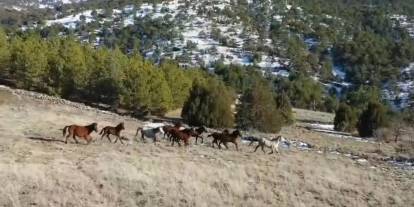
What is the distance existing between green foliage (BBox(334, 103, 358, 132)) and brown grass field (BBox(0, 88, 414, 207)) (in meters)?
36.1

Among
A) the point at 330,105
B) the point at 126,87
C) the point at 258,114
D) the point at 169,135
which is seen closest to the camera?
the point at 169,135

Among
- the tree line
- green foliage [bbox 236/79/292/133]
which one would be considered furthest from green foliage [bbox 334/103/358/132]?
green foliage [bbox 236/79/292/133]

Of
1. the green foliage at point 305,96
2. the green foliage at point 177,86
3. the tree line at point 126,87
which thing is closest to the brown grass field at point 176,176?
the tree line at point 126,87

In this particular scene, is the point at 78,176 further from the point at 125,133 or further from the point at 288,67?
the point at 288,67

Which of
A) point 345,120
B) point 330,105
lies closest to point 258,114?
point 345,120

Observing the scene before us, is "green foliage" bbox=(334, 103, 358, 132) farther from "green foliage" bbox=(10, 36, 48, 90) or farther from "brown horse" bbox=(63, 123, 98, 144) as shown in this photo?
"brown horse" bbox=(63, 123, 98, 144)

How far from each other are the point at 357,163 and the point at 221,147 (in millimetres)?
7203

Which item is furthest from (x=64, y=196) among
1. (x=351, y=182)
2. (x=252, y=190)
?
(x=351, y=182)

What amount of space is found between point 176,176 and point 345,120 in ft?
154

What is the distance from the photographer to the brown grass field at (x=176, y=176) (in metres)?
18.9

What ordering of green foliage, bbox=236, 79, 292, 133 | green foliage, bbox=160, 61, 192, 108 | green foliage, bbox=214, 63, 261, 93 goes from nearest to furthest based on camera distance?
green foliage, bbox=236, 79, 292, 133 → green foliage, bbox=160, 61, 192, 108 → green foliage, bbox=214, 63, 261, 93

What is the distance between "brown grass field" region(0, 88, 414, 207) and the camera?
1889cm

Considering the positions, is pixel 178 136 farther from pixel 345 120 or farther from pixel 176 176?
pixel 345 120

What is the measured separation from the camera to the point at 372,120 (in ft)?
195
